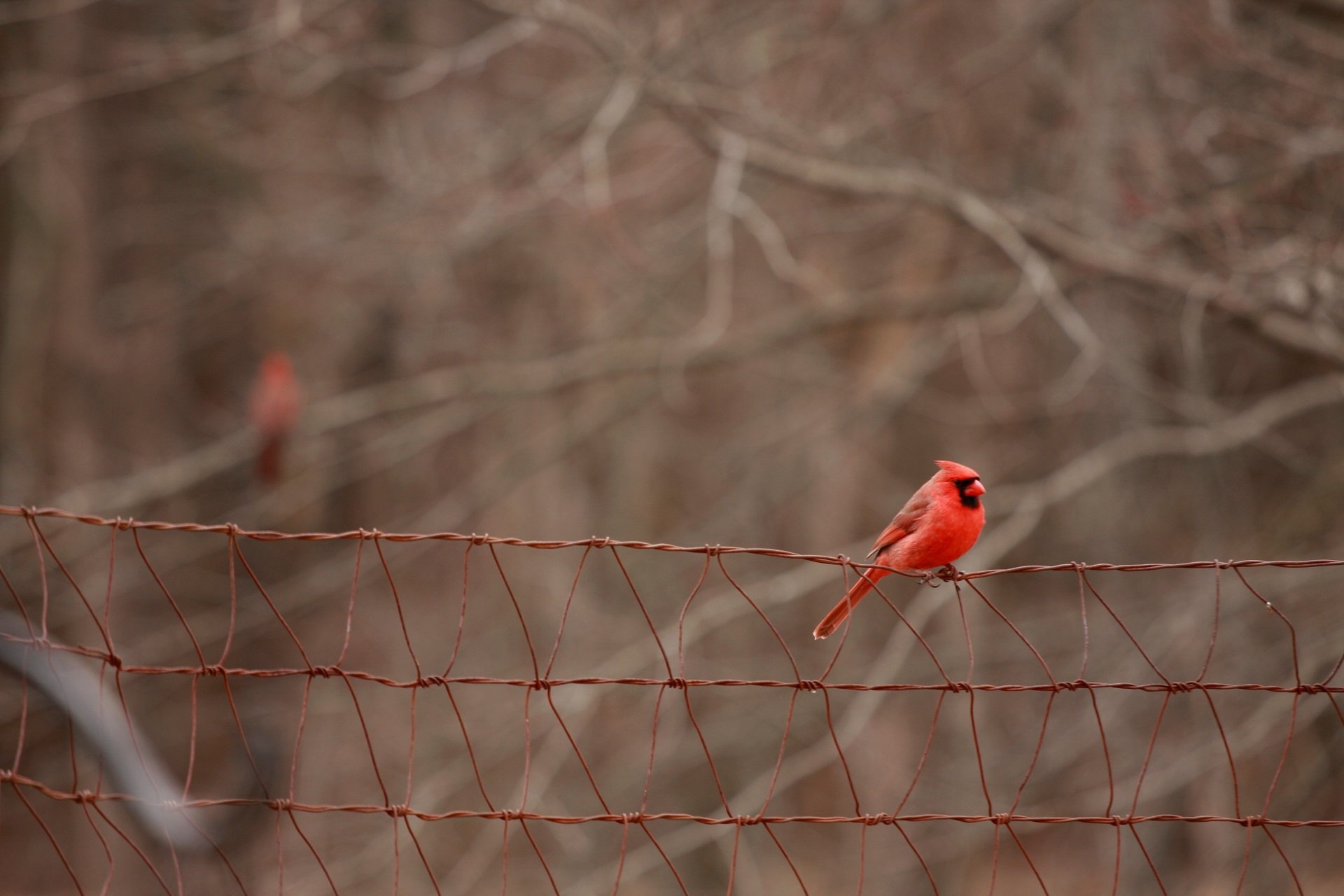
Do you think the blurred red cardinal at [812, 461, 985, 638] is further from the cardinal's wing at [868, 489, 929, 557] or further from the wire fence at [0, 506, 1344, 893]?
the wire fence at [0, 506, 1344, 893]

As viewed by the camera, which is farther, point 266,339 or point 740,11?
point 266,339

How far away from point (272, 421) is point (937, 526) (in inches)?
212

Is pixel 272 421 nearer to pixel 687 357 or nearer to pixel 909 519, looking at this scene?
pixel 687 357

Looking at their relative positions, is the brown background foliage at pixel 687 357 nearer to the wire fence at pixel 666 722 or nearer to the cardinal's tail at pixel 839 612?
the wire fence at pixel 666 722

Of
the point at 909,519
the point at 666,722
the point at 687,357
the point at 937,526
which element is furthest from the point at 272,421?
→ the point at 937,526

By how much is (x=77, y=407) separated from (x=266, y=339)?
1.70m

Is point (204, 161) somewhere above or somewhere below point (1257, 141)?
above

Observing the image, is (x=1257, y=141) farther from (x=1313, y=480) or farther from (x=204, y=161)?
(x=204, y=161)

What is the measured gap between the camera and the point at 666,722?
817 cm

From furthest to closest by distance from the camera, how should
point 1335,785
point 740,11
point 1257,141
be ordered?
point 740,11
point 1335,785
point 1257,141

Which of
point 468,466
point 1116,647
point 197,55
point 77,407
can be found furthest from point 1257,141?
point 77,407

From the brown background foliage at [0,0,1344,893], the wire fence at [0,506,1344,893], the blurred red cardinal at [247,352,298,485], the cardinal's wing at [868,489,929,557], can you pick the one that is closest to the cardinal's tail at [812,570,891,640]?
the cardinal's wing at [868,489,929,557]

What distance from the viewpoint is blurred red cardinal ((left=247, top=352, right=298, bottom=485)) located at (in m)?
7.34

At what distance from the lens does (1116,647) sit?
646cm
